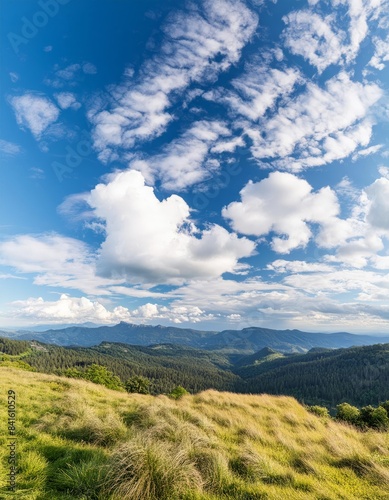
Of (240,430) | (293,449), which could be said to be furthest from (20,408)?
(293,449)

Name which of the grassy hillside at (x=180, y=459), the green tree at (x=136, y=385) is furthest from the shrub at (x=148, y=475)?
the green tree at (x=136, y=385)

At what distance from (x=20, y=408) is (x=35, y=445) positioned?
19.2 feet

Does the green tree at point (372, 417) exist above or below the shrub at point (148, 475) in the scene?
below

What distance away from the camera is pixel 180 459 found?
6.73 m

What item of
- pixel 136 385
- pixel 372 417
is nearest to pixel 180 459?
pixel 372 417

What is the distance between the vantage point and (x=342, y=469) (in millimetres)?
7992

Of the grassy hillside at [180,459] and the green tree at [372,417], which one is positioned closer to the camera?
the grassy hillside at [180,459]

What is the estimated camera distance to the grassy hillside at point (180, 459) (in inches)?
235

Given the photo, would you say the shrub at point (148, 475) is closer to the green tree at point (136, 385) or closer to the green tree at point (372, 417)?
the green tree at point (372, 417)

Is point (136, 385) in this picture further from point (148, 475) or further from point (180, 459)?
point (148, 475)

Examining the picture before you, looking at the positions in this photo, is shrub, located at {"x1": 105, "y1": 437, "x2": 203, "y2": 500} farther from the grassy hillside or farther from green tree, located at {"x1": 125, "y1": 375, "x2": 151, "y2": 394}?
green tree, located at {"x1": 125, "y1": 375, "x2": 151, "y2": 394}

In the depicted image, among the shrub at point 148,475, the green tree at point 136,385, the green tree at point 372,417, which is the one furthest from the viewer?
the green tree at point 136,385

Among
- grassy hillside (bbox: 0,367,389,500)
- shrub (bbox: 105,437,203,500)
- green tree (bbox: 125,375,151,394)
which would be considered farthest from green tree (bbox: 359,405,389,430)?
green tree (bbox: 125,375,151,394)

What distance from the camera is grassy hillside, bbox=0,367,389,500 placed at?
5.96 m
